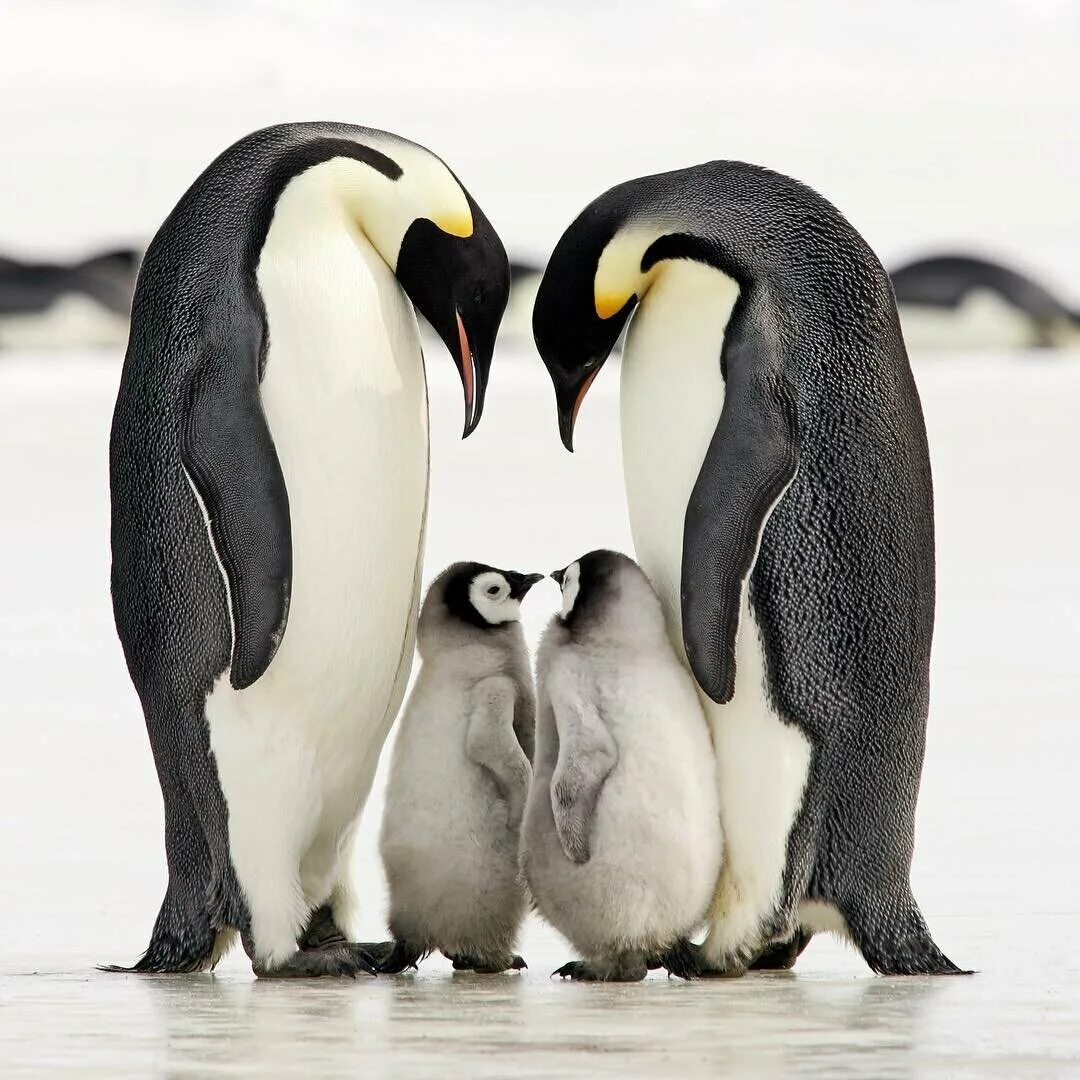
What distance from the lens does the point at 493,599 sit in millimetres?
3732

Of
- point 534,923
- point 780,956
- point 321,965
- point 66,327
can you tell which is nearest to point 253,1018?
point 321,965

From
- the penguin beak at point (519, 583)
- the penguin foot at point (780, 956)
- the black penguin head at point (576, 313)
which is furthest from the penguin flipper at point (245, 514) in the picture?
the penguin foot at point (780, 956)

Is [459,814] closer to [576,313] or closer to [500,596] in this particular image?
[500,596]

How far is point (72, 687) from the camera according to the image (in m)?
7.71

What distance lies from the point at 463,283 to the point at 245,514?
1.96 ft

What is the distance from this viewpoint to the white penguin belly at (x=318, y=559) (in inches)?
143

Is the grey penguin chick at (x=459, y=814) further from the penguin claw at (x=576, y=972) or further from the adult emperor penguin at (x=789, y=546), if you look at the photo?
the adult emperor penguin at (x=789, y=546)

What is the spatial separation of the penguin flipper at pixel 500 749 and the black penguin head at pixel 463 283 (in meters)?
0.50

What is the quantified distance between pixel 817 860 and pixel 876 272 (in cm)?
100

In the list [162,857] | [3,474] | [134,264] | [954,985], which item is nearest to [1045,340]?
[134,264]

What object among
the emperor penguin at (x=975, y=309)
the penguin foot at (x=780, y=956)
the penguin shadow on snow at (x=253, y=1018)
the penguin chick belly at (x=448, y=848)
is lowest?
the penguin shadow on snow at (x=253, y=1018)

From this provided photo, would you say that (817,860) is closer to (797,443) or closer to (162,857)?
(797,443)

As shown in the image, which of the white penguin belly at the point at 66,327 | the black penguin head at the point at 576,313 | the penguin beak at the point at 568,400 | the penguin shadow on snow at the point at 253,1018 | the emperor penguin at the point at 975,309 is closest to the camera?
the penguin shadow on snow at the point at 253,1018

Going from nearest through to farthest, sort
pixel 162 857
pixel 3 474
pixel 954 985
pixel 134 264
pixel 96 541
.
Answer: pixel 954 985 < pixel 162 857 < pixel 96 541 < pixel 3 474 < pixel 134 264
